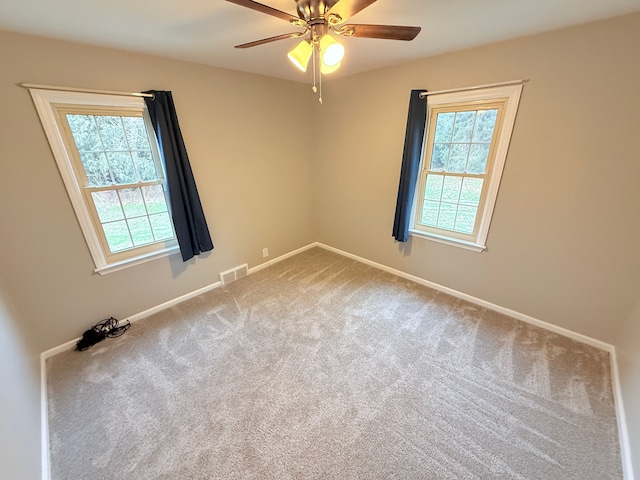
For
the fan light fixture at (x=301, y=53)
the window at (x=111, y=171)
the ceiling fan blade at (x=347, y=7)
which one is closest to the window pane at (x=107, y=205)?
the window at (x=111, y=171)

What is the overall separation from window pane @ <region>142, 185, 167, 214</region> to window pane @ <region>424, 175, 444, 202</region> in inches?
109

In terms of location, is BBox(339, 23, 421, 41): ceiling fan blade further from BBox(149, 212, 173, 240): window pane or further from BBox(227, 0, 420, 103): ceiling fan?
BBox(149, 212, 173, 240): window pane

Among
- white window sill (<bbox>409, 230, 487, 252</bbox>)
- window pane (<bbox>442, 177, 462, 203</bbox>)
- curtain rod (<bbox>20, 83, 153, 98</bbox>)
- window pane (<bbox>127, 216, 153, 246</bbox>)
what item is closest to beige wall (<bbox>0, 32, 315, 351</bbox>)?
curtain rod (<bbox>20, 83, 153, 98</bbox>)

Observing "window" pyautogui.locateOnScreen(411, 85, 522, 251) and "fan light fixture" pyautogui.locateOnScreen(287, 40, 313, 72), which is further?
"window" pyautogui.locateOnScreen(411, 85, 522, 251)

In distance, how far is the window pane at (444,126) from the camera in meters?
2.47

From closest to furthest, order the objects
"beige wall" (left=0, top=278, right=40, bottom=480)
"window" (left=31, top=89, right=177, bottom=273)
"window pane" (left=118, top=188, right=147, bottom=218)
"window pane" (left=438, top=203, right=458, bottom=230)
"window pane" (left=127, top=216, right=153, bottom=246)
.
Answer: "beige wall" (left=0, top=278, right=40, bottom=480) < "window" (left=31, top=89, right=177, bottom=273) < "window pane" (left=118, top=188, right=147, bottom=218) < "window pane" (left=127, top=216, right=153, bottom=246) < "window pane" (left=438, top=203, right=458, bottom=230)

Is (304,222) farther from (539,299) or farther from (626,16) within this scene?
(626,16)

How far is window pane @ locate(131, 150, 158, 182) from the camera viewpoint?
2279 mm

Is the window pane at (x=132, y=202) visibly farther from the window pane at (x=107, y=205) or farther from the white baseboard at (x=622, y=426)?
the white baseboard at (x=622, y=426)

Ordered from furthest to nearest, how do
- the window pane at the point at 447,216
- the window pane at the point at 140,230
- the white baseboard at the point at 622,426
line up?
the window pane at the point at 447,216, the window pane at the point at 140,230, the white baseboard at the point at 622,426

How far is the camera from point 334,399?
5.57ft

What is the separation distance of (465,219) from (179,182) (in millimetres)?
2886

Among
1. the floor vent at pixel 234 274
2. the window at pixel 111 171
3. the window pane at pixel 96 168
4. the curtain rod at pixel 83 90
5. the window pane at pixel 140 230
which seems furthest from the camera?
the floor vent at pixel 234 274

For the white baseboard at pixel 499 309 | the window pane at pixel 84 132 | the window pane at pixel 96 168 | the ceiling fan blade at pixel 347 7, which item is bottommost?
the white baseboard at pixel 499 309
